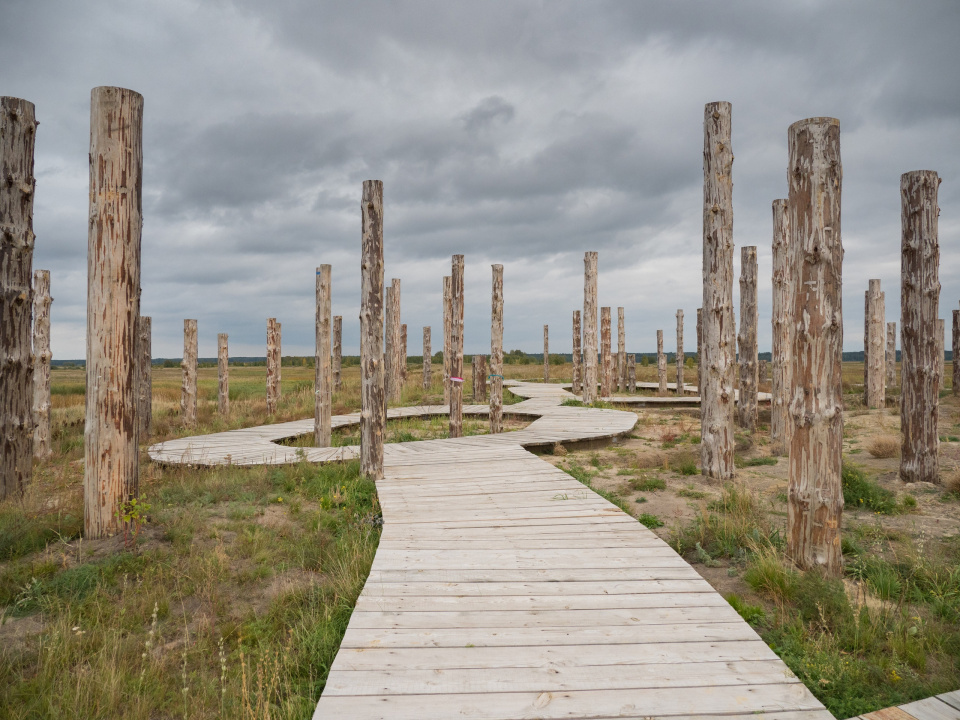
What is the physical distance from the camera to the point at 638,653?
3.00 metres

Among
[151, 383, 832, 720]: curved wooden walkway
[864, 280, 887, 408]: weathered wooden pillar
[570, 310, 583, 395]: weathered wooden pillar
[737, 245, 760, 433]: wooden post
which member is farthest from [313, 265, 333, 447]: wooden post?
[864, 280, 887, 408]: weathered wooden pillar

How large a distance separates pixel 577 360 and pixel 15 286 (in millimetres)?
20383

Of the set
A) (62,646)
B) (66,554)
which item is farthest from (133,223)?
(62,646)

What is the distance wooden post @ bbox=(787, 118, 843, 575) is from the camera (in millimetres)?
4387

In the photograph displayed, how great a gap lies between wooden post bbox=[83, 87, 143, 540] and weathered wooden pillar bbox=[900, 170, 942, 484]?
9.05 meters

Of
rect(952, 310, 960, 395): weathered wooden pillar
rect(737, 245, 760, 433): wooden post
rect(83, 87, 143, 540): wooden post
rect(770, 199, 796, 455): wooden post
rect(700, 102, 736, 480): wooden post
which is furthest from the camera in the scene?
rect(952, 310, 960, 395): weathered wooden pillar

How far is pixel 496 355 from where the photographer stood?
11.6 metres

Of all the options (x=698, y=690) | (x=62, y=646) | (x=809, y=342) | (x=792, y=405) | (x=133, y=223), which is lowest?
(x=62, y=646)

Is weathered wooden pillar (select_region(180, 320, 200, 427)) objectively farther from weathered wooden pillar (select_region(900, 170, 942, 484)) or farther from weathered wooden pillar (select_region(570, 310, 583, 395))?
weathered wooden pillar (select_region(900, 170, 942, 484))

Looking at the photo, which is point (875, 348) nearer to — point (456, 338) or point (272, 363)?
point (456, 338)

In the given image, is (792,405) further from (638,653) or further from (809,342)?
(638,653)

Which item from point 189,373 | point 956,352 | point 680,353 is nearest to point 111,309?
point 189,373

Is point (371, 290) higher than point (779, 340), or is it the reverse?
point (371, 290)

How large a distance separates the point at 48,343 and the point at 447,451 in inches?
338
